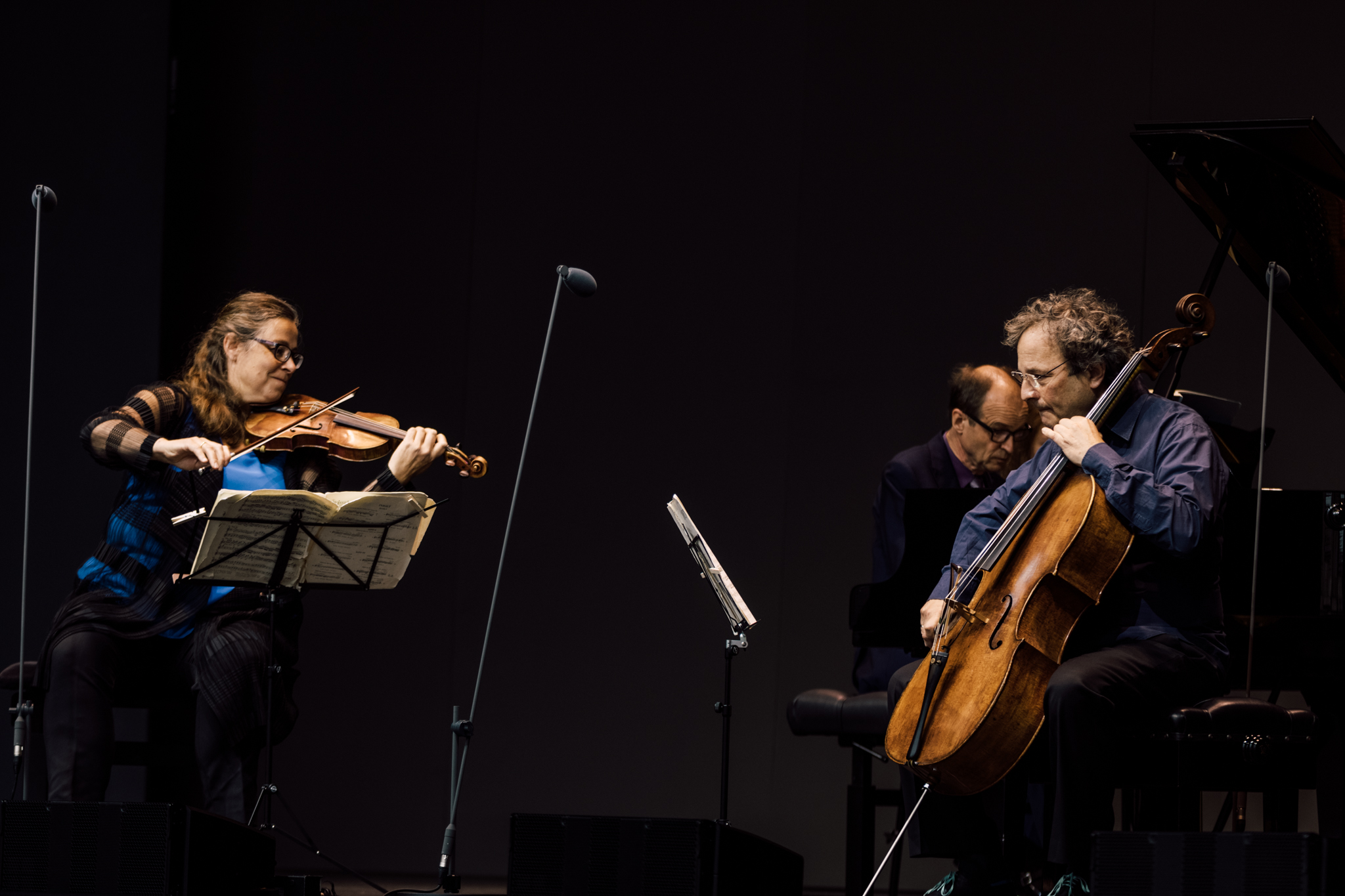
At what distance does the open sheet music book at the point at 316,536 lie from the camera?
9.16 ft

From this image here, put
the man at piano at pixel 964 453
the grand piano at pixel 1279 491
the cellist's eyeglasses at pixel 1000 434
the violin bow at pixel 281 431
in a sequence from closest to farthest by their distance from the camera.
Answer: the grand piano at pixel 1279 491, the violin bow at pixel 281 431, the man at piano at pixel 964 453, the cellist's eyeglasses at pixel 1000 434

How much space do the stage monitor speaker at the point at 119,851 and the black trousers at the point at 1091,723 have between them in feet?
4.43

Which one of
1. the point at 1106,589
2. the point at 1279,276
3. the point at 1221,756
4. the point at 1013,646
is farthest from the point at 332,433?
the point at 1279,276

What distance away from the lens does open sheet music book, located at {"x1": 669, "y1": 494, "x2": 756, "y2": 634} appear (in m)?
2.62

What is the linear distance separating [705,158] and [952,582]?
2189mm

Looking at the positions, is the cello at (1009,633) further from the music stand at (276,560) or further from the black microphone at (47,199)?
the black microphone at (47,199)

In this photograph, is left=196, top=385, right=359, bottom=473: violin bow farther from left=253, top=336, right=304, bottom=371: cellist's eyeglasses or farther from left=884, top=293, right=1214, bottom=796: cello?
left=884, top=293, right=1214, bottom=796: cello

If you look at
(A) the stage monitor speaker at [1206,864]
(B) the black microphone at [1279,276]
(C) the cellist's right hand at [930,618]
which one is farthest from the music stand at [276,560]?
(B) the black microphone at [1279,276]

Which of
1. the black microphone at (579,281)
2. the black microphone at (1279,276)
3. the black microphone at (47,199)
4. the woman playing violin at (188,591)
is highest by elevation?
the black microphone at (47,199)

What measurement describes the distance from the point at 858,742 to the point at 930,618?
2.29ft

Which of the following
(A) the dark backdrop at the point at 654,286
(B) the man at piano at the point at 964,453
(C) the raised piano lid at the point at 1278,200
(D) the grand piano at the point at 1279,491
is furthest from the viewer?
(A) the dark backdrop at the point at 654,286

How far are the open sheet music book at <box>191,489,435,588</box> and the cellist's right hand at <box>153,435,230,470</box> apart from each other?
20cm

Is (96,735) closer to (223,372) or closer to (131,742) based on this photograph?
(131,742)

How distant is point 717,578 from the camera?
2.67 m
